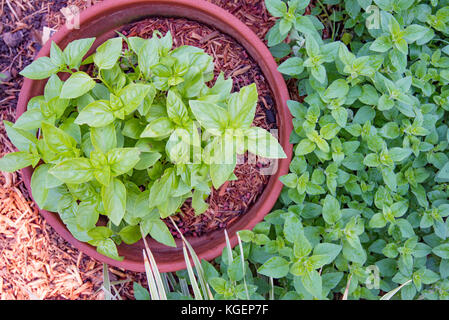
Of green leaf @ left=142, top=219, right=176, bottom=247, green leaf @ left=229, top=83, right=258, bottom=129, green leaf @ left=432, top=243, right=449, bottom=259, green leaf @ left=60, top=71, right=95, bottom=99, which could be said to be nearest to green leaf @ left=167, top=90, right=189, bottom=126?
green leaf @ left=229, top=83, right=258, bottom=129

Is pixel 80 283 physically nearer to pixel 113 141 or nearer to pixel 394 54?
pixel 113 141

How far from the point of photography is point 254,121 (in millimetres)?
1867

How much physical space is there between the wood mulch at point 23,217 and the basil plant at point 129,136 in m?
0.55

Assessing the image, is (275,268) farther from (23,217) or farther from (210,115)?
(23,217)

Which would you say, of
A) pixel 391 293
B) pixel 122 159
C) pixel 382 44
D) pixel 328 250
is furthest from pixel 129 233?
pixel 382 44

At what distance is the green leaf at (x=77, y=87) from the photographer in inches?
49.5

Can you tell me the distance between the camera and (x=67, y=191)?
1455mm

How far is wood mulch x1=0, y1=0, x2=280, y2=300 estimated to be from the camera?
6.29ft

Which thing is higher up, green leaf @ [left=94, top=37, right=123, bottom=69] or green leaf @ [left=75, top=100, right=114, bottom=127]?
green leaf @ [left=94, top=37, right=123, bottom=69]

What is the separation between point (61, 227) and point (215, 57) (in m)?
1.01

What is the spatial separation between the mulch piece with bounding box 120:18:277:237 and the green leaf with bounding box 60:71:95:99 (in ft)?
2.04

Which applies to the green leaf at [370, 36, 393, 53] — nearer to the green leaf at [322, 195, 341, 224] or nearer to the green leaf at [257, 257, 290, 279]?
the green leaf at [322, 195, 341, 224]

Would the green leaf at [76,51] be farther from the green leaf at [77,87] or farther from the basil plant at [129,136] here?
the green leaf at [77,87]

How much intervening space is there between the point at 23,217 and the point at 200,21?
1.26m
